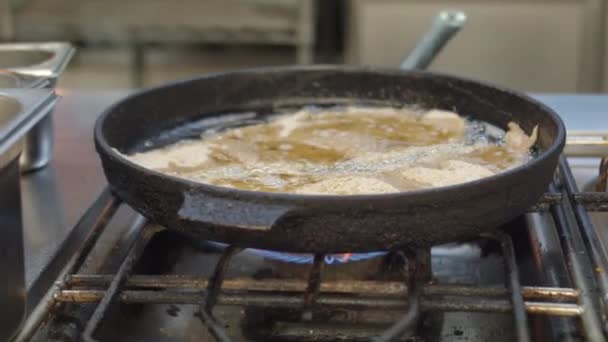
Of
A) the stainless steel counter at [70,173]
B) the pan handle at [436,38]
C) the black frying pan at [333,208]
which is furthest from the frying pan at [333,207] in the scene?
the pan handle at [436,38]

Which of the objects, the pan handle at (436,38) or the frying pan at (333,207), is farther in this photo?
the pan handle at (436,38)

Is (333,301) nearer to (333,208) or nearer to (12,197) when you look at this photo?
(333,208)

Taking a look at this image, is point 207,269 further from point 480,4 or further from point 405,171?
point 480,4

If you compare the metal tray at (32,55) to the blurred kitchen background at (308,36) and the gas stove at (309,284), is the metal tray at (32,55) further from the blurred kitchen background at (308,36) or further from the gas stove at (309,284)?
the blurred kitchen background at (308,36)

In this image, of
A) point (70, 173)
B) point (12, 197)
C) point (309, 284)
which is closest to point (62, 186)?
point (70, 173)

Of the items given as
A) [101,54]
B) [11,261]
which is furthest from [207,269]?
[101,54]

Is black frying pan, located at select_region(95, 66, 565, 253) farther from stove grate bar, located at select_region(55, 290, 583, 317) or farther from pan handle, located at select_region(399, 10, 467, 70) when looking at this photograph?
pan handle, located at select_region(399, 10, 467, 70)
